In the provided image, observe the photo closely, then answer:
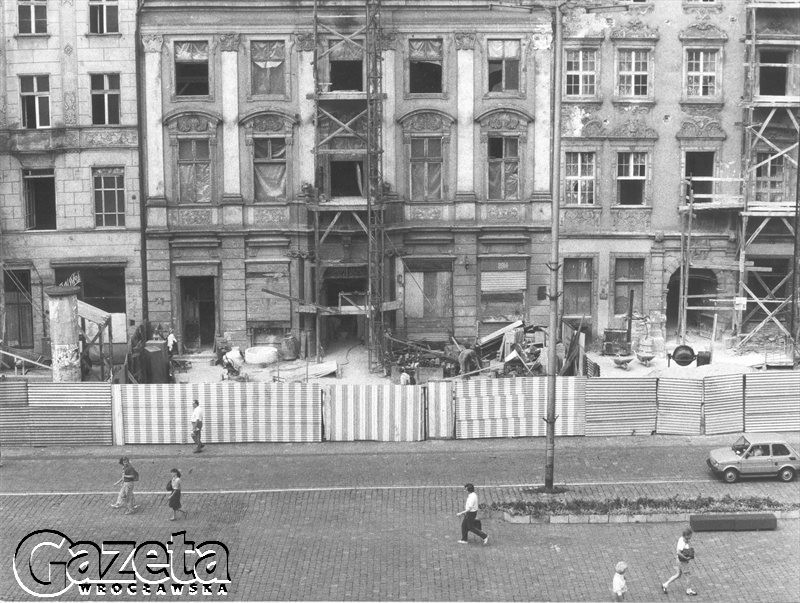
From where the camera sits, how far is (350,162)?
4088 centimetres

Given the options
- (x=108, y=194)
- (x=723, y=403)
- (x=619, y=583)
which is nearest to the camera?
(x=619, y=583)

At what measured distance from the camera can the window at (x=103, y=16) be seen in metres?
39.6

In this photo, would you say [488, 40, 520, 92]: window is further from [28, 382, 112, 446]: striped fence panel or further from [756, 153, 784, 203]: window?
[28, 382, 112, 446]: striped fence panel

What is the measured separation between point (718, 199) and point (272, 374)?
18.2 metres

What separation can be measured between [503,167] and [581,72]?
4.74 m

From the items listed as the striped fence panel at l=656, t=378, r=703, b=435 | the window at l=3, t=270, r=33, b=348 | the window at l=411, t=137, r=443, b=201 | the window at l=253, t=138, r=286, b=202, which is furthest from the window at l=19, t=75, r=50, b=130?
the striped fence panel at l=656, t=378, r=703, b=435

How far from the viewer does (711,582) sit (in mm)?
21828

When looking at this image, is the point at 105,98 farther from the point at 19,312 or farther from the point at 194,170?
the point at 19,312

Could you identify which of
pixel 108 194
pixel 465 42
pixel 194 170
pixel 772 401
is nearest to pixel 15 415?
pixel 108 194

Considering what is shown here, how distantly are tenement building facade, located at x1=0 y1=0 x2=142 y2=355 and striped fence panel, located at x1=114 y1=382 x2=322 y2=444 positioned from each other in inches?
375

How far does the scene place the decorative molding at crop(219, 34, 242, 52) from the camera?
39281 millimetres

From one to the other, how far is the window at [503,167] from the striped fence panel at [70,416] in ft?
55.8

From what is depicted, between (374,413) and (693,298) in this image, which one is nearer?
(374,413)

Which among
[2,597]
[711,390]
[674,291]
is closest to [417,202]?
[674,291]
